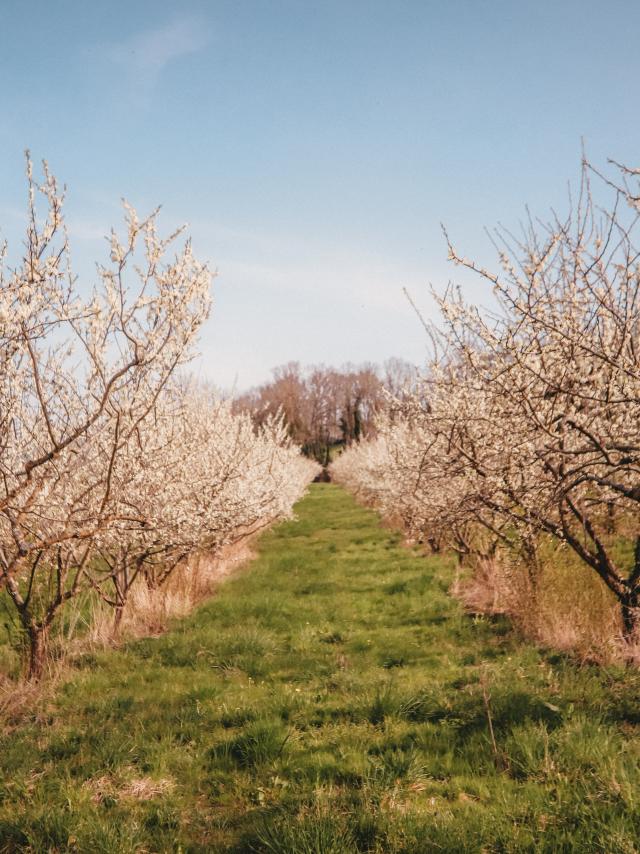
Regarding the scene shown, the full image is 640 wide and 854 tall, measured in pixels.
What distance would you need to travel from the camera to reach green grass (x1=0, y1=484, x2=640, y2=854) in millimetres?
3455

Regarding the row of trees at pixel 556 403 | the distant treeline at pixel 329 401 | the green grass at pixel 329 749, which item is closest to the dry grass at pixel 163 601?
the green grass at pixel 329 749

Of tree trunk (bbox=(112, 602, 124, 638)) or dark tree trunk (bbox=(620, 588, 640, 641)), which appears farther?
tree trunk (bbox=(112, 602, 124, 638))

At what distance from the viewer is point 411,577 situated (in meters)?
11.6

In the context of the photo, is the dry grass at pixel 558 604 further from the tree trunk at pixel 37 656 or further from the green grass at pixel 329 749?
the tree trunk at pixel 37 656

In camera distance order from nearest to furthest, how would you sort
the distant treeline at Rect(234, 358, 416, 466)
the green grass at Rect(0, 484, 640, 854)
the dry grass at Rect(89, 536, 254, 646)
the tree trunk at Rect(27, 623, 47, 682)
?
the green grass at Rect(0, 484, 640, 854)
the tree trunk at Rect(27, 623, 47, 682)
the dry grass at Rect(89, 536, 254, 646)
the distant treeline at Rect(234, 358, 416, 466)

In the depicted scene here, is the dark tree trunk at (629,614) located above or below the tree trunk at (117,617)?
above

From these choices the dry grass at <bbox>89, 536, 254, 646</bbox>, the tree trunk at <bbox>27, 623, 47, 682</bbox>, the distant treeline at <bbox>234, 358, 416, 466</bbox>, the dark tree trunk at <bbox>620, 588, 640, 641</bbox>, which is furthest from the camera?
the distant treeline at <bbox>234, 358, 416, 466</bbox>

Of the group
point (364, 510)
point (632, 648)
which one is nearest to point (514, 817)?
point (632, 648)

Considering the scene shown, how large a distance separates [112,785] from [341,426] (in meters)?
66.3

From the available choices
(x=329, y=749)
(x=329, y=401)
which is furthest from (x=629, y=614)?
(x=329, y=401)

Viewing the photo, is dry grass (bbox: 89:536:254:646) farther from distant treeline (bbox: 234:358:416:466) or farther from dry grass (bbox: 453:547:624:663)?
distant treeline (bbox: 234:358:416:466)

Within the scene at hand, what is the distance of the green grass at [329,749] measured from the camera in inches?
136

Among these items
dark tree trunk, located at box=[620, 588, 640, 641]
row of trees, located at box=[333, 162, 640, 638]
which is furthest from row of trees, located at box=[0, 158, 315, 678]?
dark tree trunk, located at box=[620, 588, 640, 641]

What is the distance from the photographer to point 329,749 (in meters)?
4.64
